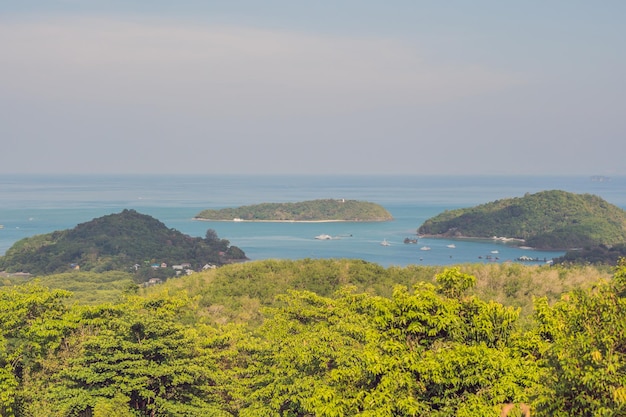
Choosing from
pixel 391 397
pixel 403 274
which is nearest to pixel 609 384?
pixel 391 397

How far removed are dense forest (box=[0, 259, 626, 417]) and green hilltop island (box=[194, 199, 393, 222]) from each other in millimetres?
110019

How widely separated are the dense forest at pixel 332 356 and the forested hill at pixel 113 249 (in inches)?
2147

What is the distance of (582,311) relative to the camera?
25.4ft

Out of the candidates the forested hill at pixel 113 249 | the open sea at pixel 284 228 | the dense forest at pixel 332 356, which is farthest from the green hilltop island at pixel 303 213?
the dense forest at pixel 332 356

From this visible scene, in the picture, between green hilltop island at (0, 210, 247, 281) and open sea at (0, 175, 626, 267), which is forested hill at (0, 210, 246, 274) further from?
open sea at (0, 175, 626, 267)

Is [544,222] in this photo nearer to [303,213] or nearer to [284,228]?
[284,228]

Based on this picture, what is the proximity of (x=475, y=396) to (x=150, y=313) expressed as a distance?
9849mm

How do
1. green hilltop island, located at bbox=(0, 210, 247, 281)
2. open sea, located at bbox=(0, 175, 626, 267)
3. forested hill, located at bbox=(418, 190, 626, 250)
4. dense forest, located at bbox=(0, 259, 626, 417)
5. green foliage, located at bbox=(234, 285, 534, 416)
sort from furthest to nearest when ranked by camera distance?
forested hill, located at bbox=(418, 190, 626, 250) < open sea, located at bbox=(0, 175, 626, 267) < green hilltop island, located at bbox=(0, 210, 247, 281) < green foliage, located at bbox=(234, 285, 534, 416) < dense forest, located at bbox=(0, 259, 626, 417)

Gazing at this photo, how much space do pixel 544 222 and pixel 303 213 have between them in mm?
52932

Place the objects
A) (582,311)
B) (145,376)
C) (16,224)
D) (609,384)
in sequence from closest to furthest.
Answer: (609,384), (582,311), (145,376), (16,224)

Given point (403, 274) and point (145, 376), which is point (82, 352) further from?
point (403, 274)

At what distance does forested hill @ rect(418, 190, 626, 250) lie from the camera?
3910 inches

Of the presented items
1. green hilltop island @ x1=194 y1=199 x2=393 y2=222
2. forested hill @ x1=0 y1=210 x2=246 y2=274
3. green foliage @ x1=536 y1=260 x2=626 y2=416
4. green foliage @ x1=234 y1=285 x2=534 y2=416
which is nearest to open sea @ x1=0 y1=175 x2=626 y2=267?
green hilltop island @ x1=194 y1=199 x2=393 y2=222

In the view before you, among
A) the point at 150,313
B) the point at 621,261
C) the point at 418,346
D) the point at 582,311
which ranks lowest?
the point at 150,313
